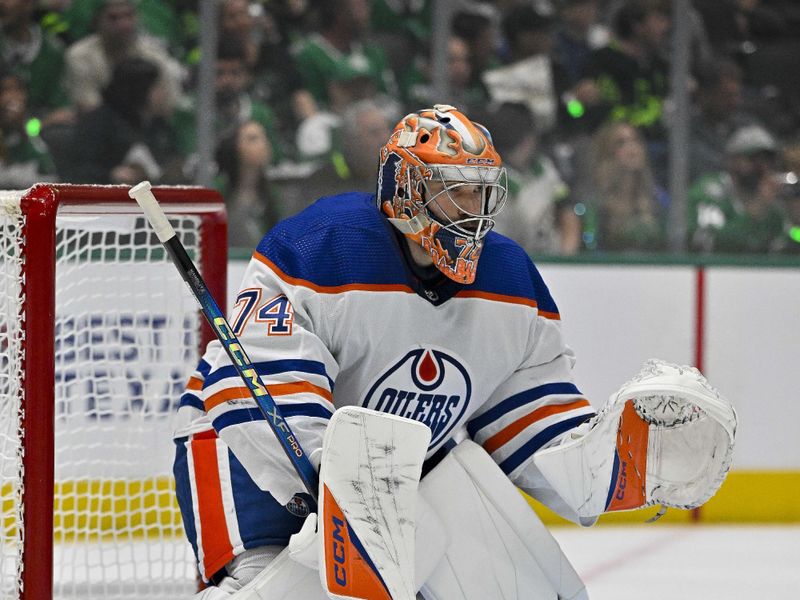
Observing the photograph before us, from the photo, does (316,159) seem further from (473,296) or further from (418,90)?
(473,296)

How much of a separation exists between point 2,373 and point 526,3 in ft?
9.29

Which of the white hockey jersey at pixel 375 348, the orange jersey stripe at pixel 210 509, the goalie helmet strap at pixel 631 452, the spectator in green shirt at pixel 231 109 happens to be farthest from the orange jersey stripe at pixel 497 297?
the spectator in green shirt at pixel 231 109

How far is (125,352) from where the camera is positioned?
9.52 feet

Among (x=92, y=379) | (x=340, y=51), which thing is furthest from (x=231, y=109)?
(x=92, y=379)

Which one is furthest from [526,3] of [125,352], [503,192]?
[503,192]

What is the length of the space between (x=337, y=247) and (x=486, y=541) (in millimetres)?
483

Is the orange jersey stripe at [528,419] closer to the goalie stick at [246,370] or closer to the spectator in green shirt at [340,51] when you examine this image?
the goalie stick at [246,370]

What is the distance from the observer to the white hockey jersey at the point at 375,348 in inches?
70.5

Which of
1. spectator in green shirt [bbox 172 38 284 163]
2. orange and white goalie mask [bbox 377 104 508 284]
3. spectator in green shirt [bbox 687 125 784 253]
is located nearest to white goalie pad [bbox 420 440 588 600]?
orange and white goalie mask [bbox 377 104 508 284]

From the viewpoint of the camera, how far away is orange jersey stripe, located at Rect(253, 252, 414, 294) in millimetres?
1831

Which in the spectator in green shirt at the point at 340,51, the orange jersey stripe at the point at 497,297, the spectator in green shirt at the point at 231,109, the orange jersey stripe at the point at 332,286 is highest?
the spectator in green shirt at the point at 340,51

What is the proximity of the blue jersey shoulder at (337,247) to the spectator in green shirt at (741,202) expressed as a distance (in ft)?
8.76

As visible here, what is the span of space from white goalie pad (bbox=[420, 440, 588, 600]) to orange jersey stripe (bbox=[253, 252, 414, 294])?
0.90ft

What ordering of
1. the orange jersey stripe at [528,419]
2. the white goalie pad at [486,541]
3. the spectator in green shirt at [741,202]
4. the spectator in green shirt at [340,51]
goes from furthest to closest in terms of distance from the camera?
the spectator in green shirt at [741,202] → the spectator in green shirt at [340,51] → the orange jersey stripe at [528,419] → the white goalie pad at [486,541]
